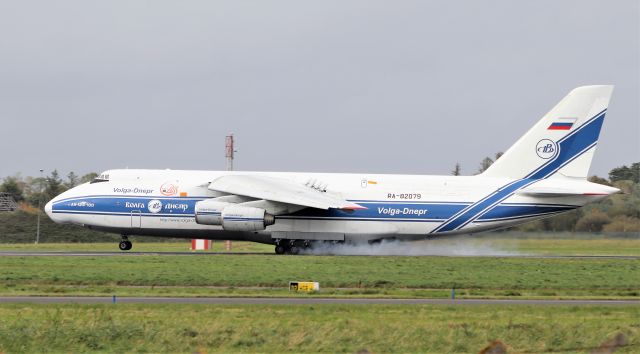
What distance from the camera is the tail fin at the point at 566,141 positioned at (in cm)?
4356

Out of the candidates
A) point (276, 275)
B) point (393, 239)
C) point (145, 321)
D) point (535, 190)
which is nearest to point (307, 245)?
point (393, 239)

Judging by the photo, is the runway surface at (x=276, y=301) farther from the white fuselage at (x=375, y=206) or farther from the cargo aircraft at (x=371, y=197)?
the white fuselage at (x=375, y=206)

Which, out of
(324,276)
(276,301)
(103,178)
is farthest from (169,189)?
(276,301)

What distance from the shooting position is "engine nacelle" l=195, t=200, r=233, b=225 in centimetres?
4188

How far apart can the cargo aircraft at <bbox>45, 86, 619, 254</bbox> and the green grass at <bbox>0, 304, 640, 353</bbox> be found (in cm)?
2094

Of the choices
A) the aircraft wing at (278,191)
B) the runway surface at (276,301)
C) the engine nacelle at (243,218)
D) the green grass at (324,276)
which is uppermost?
the aircraft wing at (278,191)

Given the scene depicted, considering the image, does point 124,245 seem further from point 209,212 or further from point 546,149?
point 546,149

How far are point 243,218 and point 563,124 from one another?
15.2 m

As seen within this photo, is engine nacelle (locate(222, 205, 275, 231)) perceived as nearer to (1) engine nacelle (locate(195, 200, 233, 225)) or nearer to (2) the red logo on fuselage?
(1) engine nacelle (locate(195, 200, 233, 225))

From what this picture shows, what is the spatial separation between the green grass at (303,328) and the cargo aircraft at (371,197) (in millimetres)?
20937

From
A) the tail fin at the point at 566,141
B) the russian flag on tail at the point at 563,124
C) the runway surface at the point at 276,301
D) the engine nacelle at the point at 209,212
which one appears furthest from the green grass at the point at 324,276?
the russian flag on tail at the point at 563,124

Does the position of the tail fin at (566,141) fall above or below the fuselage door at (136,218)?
above

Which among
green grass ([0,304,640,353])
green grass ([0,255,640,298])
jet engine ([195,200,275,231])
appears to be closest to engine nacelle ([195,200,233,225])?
jet engine ([195,200,275,231])

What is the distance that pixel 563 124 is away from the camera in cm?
4391
